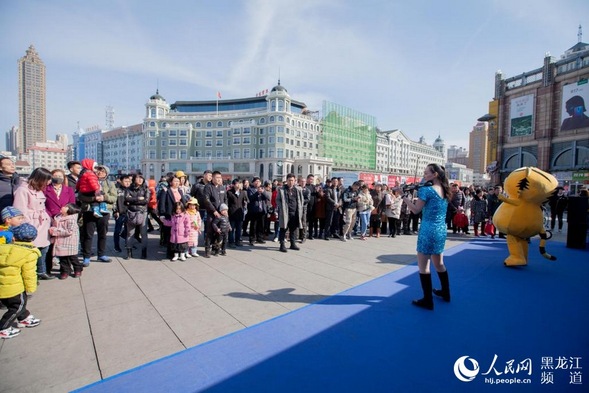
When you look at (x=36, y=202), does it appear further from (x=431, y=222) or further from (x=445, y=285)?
(x=445, y=285)

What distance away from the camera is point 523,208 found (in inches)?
234

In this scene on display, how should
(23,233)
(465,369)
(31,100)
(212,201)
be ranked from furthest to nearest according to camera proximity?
(31,100) < (212,201) < (23,233) < (465,369)

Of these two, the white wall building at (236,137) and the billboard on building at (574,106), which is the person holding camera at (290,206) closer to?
the billboard on building at (574,106)

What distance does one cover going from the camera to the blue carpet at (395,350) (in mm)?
2430

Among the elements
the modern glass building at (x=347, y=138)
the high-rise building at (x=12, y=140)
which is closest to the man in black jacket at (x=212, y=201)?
the modern glass building at (x=347, y=138)

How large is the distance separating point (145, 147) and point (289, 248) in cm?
7511

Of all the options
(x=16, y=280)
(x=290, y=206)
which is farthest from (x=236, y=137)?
(x=16, y=280)

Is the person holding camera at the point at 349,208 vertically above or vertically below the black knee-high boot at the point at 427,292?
above

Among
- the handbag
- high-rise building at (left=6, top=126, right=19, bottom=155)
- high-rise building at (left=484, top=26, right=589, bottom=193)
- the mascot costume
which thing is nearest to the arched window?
high-rise building at (left=484, top=26, right=589, bottom=193)

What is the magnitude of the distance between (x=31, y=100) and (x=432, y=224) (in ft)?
547

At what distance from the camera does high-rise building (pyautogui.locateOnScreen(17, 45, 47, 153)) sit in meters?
114

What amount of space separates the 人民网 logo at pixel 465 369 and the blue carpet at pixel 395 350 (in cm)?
1

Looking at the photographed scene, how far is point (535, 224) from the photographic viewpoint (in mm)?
5832

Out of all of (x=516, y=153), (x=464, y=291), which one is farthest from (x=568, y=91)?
(x=464, y=291)
